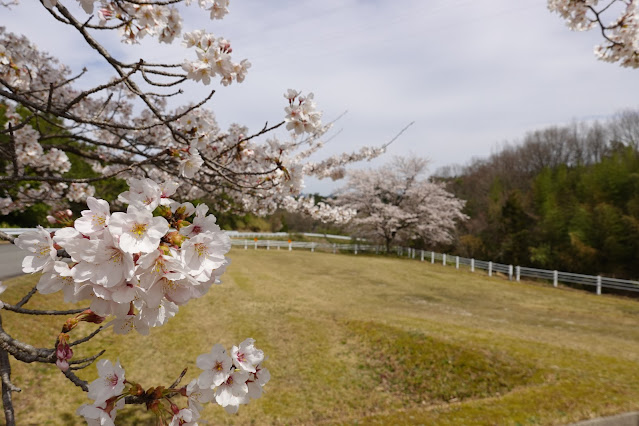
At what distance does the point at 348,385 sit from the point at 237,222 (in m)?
28.2

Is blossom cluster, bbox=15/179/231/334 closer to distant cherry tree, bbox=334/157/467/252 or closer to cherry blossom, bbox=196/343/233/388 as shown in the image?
cherry blossom, bbox=196/343/233/388

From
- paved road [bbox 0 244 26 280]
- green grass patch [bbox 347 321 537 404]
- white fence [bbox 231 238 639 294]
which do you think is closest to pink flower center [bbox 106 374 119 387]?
green grass patch [bbox 347 321 537 404]

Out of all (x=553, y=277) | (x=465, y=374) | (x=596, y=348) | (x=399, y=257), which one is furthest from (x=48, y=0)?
(x=399, y=257)

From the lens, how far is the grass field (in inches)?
166

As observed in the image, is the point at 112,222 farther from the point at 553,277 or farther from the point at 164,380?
the point at 553,277

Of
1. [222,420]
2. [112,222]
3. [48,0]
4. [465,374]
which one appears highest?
[48,0]

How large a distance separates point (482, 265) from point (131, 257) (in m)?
20.1

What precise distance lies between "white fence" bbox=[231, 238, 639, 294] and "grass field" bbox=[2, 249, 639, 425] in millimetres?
3893

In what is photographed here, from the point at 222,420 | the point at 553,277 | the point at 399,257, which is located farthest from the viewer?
the point at 399,257

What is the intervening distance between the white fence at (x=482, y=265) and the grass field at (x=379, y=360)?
3893mm

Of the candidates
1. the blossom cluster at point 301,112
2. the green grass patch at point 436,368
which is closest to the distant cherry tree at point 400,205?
the green grass patch at point 436,368

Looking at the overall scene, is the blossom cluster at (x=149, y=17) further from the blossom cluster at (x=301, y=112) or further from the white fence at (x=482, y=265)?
the white fence at (x=482, y=265)

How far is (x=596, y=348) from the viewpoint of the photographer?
20.3 ft

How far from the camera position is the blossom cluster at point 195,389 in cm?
112
